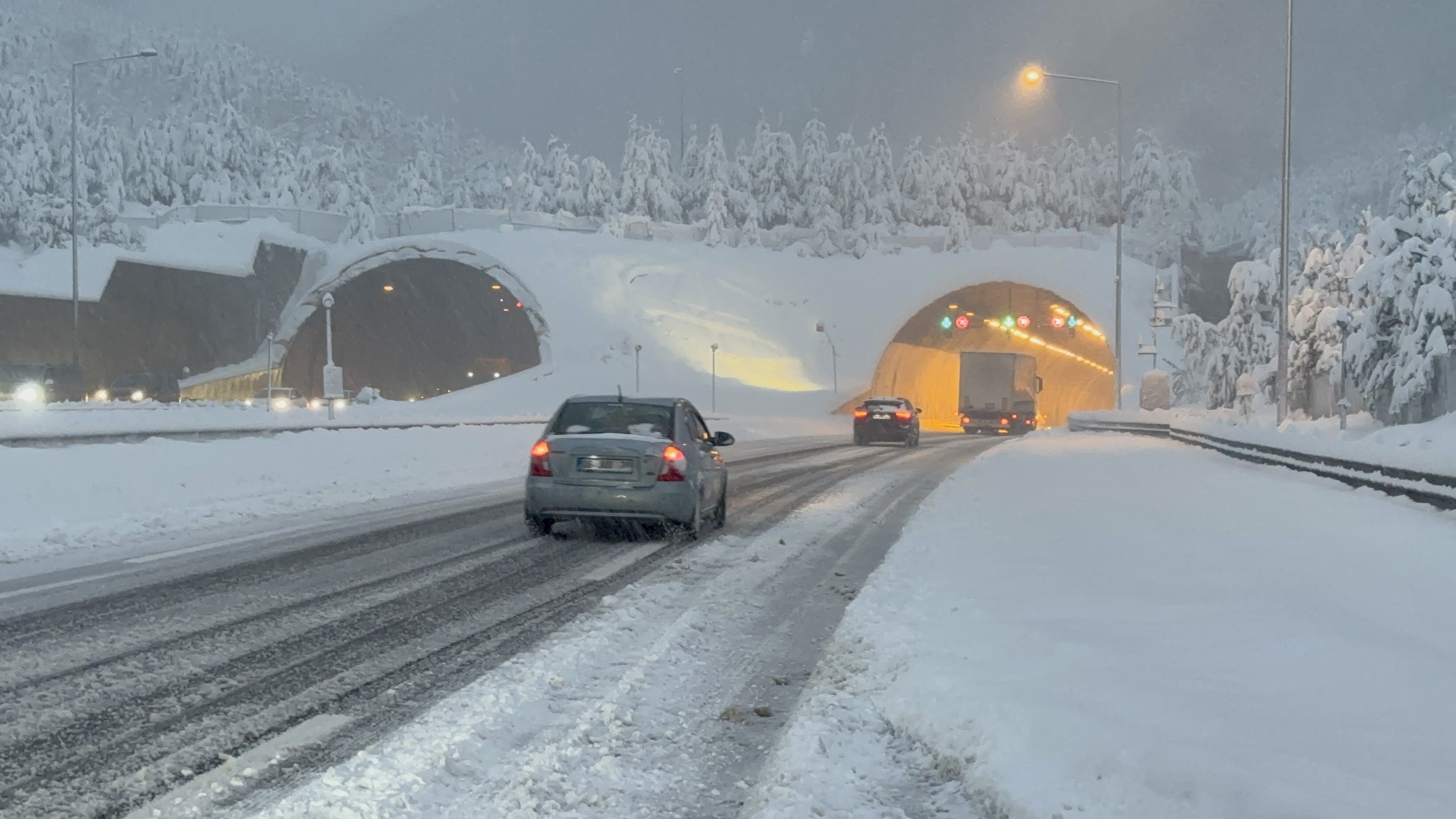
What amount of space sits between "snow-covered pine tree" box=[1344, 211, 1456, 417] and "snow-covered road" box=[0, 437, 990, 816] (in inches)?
1138

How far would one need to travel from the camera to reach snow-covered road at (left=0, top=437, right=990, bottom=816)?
14.3ft

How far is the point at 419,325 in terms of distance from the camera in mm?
77312

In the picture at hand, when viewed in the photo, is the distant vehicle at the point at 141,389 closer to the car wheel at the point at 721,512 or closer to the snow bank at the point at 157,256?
the snow bank at the point at 157,256

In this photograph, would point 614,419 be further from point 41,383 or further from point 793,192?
point 793,192

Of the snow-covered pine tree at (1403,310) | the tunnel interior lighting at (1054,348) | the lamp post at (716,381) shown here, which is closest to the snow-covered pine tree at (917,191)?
the tunnel interior lighting at (1054,348)

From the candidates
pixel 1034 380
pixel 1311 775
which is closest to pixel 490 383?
pixel 1034 380

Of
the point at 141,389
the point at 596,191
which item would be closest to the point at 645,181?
the point at 596,191

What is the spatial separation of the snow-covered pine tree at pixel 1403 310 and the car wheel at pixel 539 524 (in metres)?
29.8

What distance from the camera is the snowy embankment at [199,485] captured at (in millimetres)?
11570

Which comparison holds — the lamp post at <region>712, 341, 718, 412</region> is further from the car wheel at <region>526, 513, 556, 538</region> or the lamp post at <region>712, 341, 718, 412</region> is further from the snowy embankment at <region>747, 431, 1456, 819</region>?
the snowy embankment at <region>747, 431, 1456, 819</region>

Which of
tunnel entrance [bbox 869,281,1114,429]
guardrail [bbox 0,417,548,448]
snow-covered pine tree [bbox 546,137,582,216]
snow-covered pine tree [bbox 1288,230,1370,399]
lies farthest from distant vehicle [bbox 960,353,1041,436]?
snow-covered pine tree [bbox 546,137,582,216]

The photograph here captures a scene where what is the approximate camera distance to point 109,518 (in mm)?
13352

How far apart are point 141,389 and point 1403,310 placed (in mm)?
49770

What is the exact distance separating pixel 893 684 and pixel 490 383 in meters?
58.8
